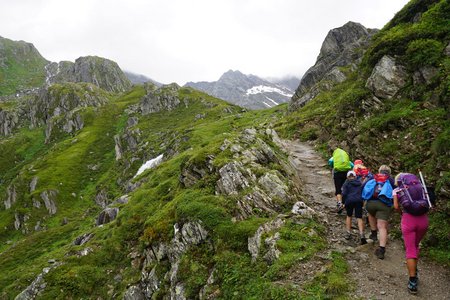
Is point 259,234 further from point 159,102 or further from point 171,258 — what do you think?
point 159,102

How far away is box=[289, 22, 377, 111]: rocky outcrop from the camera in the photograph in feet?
289

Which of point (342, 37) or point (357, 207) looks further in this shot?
point (342, 37)

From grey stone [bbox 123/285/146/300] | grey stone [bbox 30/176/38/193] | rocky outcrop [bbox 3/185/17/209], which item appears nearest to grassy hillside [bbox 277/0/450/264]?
grey stone [bbox 123/285/146/300]

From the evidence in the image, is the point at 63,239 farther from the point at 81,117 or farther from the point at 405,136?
the point at 81,117

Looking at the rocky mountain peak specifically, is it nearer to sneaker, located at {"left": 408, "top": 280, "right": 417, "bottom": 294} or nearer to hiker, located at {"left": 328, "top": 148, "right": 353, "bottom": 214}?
hiker, located at {"left": 328, "top": 148, "right": 353, "bottom": 214}

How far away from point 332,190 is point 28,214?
304 ft

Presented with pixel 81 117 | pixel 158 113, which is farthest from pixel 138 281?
pixel 81 117

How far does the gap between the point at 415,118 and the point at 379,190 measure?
30.2ft

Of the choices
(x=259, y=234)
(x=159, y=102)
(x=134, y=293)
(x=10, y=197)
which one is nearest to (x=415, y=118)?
(x=259, y=234)

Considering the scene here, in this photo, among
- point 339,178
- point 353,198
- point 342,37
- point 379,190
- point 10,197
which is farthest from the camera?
point 342,37

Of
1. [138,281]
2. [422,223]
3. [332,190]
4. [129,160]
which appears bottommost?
[129,160]

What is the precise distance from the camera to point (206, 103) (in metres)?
154

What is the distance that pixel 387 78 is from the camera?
25359mm

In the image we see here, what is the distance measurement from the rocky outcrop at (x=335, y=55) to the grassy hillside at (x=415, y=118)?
5472cm
